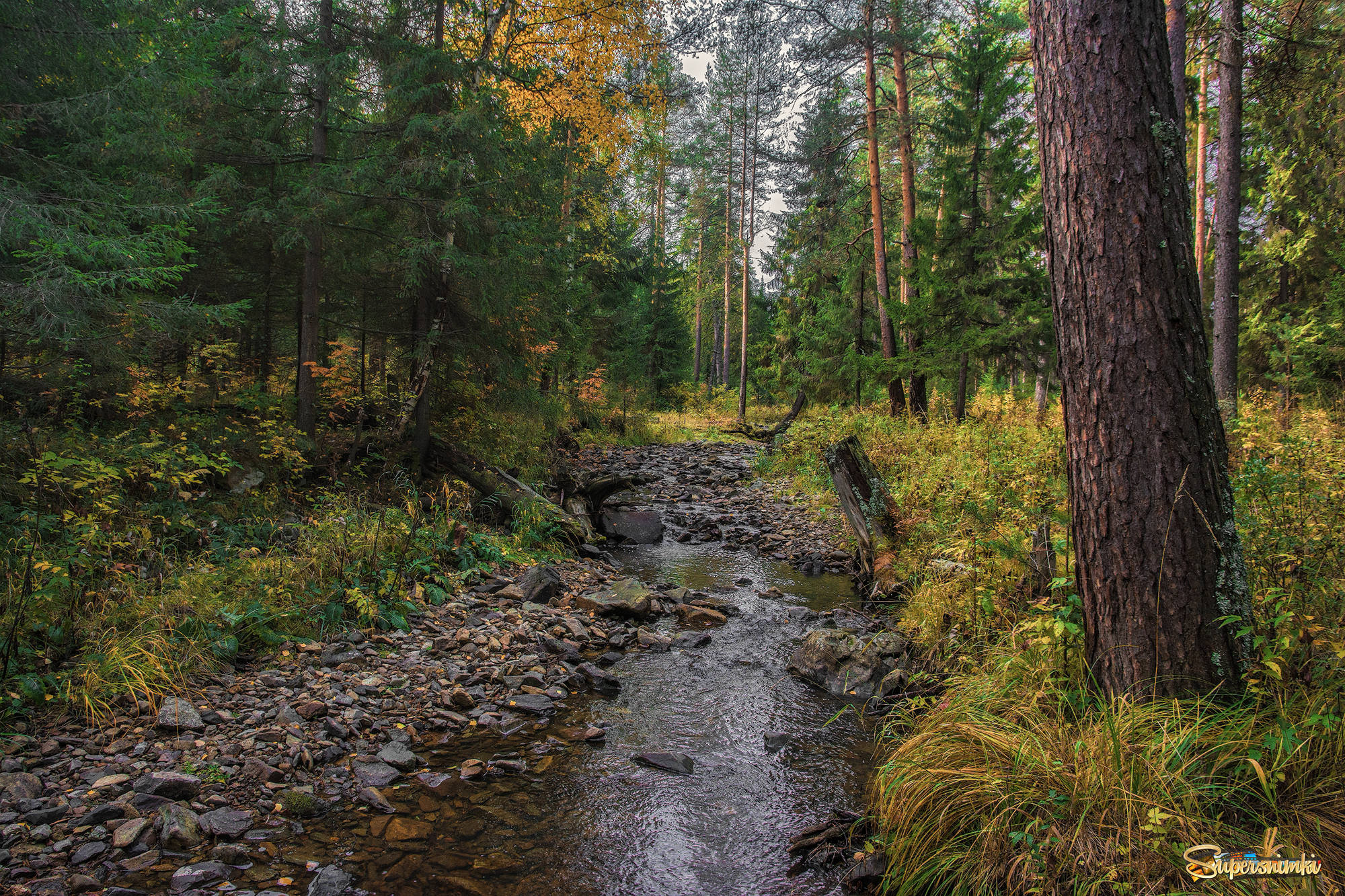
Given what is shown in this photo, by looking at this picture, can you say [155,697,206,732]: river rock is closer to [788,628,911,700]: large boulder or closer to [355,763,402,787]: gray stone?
[355,763,402,787]: gray stone

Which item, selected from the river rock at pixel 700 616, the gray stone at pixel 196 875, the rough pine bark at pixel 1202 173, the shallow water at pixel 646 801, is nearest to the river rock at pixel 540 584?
the river rock at pixel 700 616

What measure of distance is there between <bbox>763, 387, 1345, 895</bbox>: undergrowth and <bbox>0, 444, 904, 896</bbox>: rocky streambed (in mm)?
610

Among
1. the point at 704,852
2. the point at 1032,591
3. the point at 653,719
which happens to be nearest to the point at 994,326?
the point at 1032,591

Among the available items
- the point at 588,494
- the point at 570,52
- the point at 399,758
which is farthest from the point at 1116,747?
the point at 570,52

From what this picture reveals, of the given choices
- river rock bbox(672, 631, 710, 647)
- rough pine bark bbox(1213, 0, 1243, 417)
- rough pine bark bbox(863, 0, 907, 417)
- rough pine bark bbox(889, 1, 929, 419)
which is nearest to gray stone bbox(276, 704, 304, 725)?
river rock bbox(672, 631, 710, 647)

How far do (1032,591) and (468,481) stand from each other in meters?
7.43

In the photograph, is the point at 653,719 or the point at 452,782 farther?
the point at 653,719

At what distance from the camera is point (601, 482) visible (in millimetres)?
10633

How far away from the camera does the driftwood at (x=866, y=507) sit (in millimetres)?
7160

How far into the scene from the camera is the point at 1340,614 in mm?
3074

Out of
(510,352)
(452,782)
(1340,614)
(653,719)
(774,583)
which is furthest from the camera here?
(510,352)

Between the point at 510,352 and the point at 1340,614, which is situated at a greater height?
the point at 510,352

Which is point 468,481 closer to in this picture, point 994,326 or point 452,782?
point 452,782

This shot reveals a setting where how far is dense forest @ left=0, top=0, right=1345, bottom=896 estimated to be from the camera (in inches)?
110
